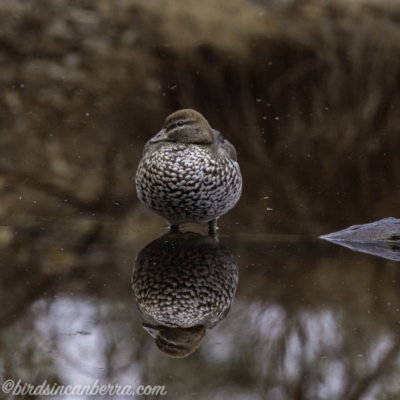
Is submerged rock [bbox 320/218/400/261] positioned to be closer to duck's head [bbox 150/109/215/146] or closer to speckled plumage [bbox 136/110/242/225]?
speckled plumage [bbox 136/110/242/225]

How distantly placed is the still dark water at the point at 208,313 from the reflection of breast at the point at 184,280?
0.01 m

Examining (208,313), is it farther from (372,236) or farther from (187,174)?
(372,236)

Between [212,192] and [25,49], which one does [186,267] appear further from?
[25,49]

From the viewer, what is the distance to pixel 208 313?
457 centimetres

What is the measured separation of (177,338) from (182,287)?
71 centimetres

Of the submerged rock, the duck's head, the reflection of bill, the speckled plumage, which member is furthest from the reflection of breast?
the submerged rock

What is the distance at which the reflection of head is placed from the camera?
407cm

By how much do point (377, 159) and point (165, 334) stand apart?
4.07 metres

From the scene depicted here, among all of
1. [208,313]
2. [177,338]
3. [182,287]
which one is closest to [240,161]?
[182,287]

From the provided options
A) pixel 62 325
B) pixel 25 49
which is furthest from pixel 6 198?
pixel 25 49

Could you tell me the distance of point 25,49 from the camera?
9586mm

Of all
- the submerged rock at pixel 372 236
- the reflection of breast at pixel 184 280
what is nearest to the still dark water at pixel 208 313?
the reflection of breast at pixel 184 280

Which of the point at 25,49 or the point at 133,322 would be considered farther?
the point at 25,49

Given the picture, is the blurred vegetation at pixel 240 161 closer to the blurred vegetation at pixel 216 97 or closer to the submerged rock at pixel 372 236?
the blurred vegetation at pixel 216 97
